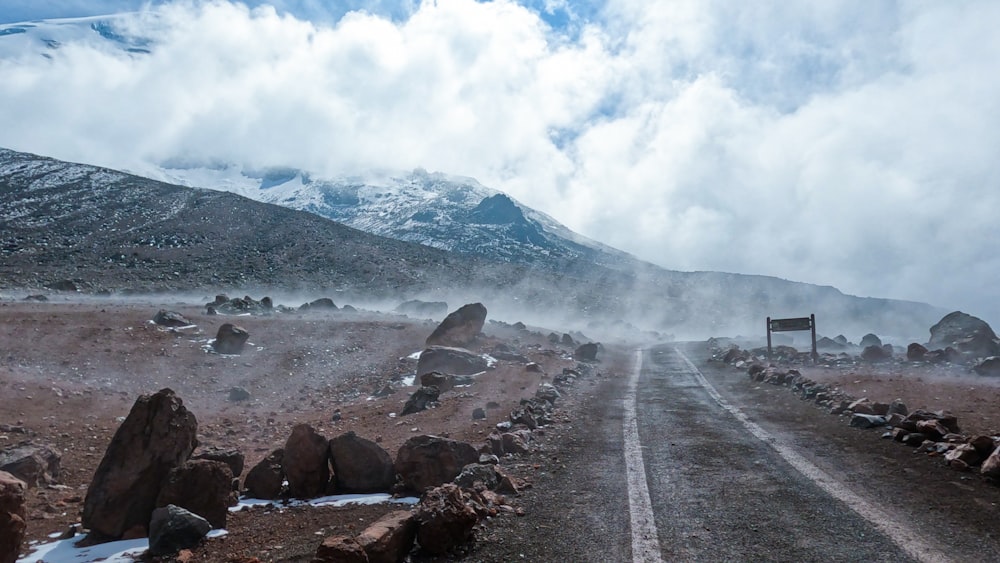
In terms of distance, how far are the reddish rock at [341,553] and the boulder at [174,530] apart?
2.30m

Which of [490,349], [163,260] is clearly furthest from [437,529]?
[163,260]

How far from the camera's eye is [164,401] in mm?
8438

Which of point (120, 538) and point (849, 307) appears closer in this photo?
point (120, 538)

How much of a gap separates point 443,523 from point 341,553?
3.35 feet

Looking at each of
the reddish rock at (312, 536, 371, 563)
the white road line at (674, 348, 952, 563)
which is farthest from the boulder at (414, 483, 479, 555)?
the white road line at (674, 348, 952, 563)

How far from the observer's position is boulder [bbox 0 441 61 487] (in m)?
9.11

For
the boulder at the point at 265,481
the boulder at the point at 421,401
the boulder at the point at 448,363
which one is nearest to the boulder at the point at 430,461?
the boulder at the point at 265,481

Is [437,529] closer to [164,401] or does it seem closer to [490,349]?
[164,401]

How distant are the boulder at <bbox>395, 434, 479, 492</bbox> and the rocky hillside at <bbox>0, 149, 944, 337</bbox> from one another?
5471cm

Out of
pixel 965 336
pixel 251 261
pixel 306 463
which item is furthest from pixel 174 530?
pixel 251 261

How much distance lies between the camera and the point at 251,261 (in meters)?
78.5

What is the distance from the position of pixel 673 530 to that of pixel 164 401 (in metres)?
6.74

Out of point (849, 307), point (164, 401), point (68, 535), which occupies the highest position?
point (849, 307)

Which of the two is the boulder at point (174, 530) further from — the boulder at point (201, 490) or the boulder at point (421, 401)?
the boulder at point (421, 401)
